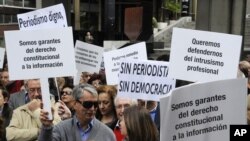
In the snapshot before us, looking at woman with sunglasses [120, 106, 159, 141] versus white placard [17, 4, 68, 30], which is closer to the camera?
woman with sunglasses [120, 106, 159, 141]

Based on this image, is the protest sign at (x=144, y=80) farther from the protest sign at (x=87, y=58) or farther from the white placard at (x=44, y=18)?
the protest sign at (x=87, y=58)

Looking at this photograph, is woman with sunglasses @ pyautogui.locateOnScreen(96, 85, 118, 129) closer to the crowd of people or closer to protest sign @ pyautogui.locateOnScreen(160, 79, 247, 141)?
the crowd of people

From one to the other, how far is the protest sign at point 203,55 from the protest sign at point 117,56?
141 centimetres

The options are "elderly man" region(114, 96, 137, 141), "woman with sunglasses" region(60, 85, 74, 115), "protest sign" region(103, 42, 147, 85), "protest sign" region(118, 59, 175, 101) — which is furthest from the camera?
"protest sign" region(103, 42, 147, 85)

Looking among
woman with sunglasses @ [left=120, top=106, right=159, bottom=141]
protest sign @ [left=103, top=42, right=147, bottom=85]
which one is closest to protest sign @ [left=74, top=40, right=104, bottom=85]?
protest sign @ [left=103, top=42, right=147, bottom=85]

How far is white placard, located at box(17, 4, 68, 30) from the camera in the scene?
723cm

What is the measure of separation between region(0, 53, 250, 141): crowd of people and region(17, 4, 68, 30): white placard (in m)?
0.80

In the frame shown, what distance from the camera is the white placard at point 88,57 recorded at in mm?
8867

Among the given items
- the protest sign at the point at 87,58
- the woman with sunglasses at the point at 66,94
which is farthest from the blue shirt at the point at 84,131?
the protest sign at the point at 87,58

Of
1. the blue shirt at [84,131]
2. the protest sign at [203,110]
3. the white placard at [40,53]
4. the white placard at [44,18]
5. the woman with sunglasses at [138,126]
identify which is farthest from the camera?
the white placard at [44,18]

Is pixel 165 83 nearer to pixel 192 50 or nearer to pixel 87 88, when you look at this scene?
pixel 192 50

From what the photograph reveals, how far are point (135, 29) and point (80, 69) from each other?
35.5 ft

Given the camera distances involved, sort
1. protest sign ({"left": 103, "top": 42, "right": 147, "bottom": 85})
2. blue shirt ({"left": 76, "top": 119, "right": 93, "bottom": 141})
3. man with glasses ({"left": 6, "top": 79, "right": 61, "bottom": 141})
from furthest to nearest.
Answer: protest sign ({"left": 103, "top": 42, "right": 147, "bottom": 85})
man with glasses ({"left": 6, "top": 79, "right": 61, "bottom": 141})
blue shirt ({"left": 76, "top": 119, "right": 93, "bottom": 141})

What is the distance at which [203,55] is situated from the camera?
6.11 meters
